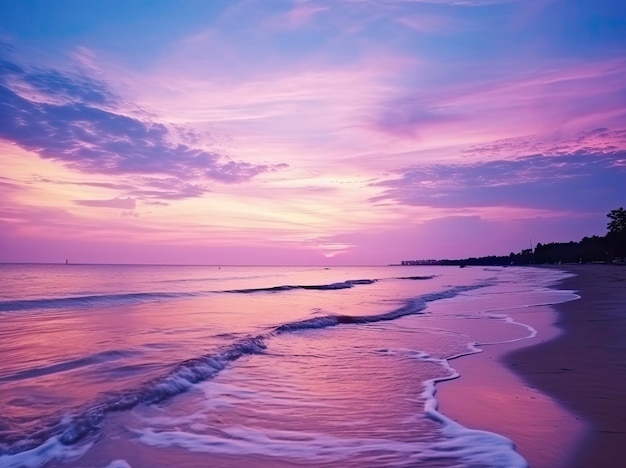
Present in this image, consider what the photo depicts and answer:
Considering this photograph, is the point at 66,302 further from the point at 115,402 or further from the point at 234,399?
the point at 234,399

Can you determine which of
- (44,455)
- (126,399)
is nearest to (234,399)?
(126,399)

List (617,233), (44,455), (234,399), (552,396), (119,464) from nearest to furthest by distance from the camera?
(119,464) → (44,455) → (552,396) → (234,399) → (617,233)

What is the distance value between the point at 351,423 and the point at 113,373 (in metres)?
5.82

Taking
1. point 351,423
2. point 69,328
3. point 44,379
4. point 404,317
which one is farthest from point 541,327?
point 69,328

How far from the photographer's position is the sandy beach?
17.8 feet

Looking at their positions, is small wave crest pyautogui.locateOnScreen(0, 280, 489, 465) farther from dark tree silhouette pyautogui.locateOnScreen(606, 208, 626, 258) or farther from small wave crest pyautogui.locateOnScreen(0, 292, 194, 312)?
dark tree silhouette pyautogui.locateOnScreen(606, 208, 626, 258)

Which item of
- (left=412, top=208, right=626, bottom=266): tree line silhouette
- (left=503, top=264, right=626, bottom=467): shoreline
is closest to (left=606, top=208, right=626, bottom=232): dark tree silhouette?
(left=412, top=208, right=626, bottom=266): tree line silhouette

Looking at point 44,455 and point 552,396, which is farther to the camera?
point 552,396

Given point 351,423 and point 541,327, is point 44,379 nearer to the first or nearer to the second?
point 351,423

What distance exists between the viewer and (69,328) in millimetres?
18484

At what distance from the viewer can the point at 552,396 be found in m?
7.69

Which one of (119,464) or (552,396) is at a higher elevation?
(552,396)

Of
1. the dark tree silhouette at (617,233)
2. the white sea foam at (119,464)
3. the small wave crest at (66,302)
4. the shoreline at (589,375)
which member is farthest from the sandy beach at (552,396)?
the dark tree silhouette at (617,233)

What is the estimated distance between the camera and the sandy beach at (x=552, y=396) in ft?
17.8
